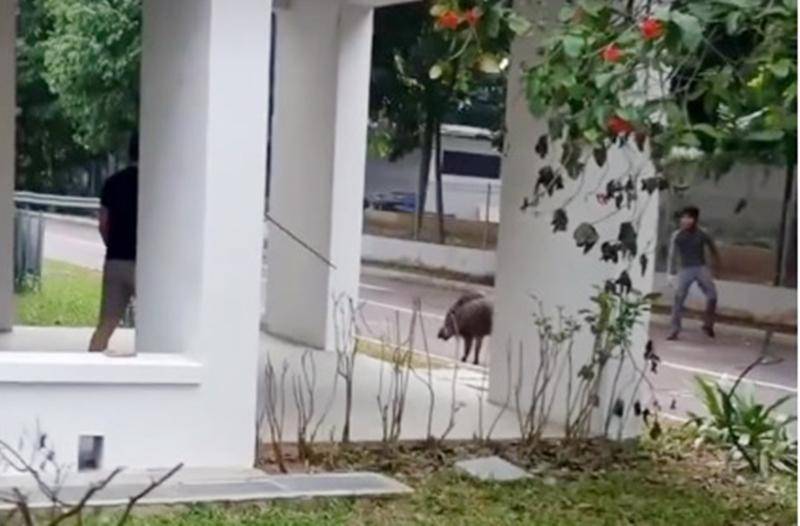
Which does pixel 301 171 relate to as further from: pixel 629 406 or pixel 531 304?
pixel 629 406

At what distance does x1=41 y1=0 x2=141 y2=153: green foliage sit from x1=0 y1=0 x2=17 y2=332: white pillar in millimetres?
8972

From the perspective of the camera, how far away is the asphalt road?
12.2m

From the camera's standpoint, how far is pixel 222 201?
22.0 ft

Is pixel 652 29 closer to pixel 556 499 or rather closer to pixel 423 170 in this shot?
pixel 556 499

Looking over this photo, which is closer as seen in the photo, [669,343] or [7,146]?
[7,146]

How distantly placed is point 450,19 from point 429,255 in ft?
68.3

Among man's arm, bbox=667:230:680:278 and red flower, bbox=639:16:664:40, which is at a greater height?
red flower, bbox=639:16:664:40

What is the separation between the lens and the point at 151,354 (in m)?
7.00

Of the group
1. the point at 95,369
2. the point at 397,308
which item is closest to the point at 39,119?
the point at 397,308

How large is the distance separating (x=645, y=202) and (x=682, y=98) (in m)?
3.51

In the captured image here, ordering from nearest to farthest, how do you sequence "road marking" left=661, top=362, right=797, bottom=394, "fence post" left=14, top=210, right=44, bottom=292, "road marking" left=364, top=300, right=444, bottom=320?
"road marking" left=661, top=362, right=797, bottom=394 → "fence post" left=14, top=210, right=44, bottom=292 → "road marking" left=364, top=300, right=444, bottom=320

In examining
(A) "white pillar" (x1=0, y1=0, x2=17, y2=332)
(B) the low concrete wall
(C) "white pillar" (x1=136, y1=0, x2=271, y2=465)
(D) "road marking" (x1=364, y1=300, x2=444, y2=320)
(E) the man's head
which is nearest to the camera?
(C) "white pillar" (x1=136, y1=0, x2=271, y2=465)

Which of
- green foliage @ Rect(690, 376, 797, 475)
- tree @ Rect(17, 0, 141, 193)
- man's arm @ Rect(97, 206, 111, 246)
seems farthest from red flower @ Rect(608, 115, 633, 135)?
tree @ Rect(17, 0, 141, 193)

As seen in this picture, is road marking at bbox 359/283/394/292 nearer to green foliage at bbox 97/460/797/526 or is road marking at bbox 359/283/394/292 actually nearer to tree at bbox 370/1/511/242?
tree at bbox 370/1/511/242
